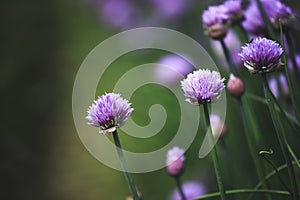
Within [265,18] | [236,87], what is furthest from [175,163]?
[265,18]

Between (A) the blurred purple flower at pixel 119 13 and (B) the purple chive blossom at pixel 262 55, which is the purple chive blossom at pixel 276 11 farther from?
(A) the blurred purple flower at pixel 119 13

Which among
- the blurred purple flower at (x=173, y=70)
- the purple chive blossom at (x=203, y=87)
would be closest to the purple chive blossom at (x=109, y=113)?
the purple chive blossom at (x=203, y=87)

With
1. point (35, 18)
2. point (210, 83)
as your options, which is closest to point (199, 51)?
point (210, 83)

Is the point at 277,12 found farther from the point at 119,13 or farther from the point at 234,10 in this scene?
the point at 119,13

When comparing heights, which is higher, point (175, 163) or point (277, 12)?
point (277, 12)

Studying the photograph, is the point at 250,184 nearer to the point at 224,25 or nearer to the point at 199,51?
the point at 224,25

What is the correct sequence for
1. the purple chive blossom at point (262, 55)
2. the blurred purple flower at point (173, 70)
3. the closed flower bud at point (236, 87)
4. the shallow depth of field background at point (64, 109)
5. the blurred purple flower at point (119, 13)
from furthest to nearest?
the blurred purple flower at point (119, 13) → the shallow depth of field background at point (64, 109) → the blurred purple flower at point (173, 70) → the closed flower bud at point (236, 87) → the purple chive blossom at point (262, 55)
